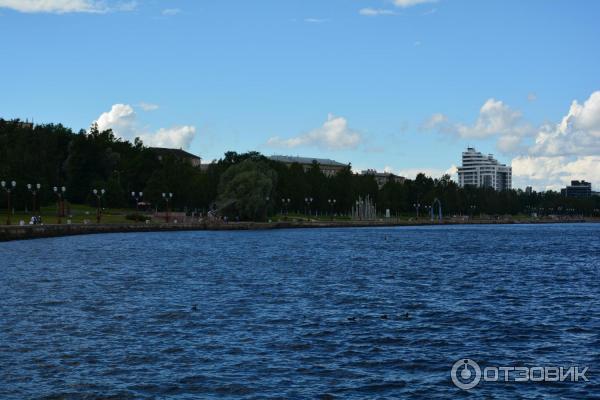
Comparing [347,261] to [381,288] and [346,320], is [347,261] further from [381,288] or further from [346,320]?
[346,320]

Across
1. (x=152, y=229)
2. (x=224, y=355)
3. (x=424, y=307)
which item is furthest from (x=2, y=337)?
(x=152, y=229)

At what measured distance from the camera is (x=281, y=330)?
38.3m

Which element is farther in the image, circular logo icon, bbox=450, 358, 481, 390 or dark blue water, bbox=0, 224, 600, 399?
circular logo icon, bbox=450, 358, 481, 390

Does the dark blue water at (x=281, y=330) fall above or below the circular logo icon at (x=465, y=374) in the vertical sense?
above

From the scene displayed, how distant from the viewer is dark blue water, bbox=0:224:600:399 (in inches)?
1081

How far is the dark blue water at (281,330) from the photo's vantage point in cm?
2745

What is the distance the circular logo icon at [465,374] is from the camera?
27750mm

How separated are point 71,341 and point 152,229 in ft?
435

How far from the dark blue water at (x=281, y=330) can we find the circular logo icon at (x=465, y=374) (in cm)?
42

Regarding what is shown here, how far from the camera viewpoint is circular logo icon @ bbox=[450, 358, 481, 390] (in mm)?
27750

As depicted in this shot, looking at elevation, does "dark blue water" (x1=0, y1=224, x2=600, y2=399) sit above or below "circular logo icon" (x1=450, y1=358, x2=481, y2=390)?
above

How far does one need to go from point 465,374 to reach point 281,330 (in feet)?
37.5

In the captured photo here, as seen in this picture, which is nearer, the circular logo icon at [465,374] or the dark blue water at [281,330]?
the dark blue water at [281,330]

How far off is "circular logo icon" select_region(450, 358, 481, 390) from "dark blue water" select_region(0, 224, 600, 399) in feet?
1.39
